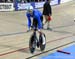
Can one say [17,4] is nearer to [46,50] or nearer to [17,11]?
[17,11]

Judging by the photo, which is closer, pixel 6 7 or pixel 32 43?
pixel 32 43

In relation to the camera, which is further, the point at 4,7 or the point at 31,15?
the point at 4,7

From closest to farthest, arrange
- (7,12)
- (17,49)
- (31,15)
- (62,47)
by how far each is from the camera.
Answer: (31,15)
(17,49)
(62,47)
(7,12)

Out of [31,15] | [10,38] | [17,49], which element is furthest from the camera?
[10,38]

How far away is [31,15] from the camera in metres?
10.5

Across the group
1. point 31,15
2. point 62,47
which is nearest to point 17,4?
point 62,47

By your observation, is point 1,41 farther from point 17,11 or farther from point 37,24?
point 17,11

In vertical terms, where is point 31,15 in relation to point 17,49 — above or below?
above

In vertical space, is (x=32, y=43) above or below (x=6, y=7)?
above

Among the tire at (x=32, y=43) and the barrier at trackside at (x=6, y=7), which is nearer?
the tire at (x=32, y=43)

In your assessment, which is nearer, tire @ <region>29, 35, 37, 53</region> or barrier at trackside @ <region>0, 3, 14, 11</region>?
tire @ <region>29, 35, 37, 53</region>

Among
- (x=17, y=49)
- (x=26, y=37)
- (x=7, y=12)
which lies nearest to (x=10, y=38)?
(x=26, y=37)

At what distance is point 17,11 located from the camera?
28.6 m

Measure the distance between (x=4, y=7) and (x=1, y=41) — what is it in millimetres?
15127
